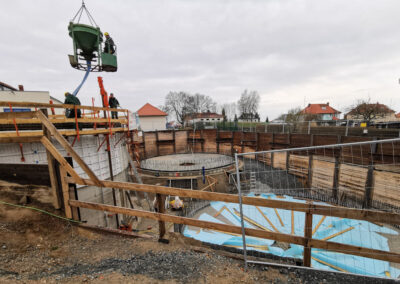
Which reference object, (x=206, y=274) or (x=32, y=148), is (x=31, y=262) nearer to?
(x=206, y=274)

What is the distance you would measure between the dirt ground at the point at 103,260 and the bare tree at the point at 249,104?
64930 mm

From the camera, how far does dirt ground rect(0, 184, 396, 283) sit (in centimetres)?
255

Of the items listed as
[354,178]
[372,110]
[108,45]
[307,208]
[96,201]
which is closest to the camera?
[307,208]

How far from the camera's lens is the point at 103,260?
2961 mm

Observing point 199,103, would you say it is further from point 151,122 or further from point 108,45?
point 108,45

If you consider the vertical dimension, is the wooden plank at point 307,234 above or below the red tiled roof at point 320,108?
below

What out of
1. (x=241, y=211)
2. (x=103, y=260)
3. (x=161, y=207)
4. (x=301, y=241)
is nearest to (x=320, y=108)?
(x=301, y=241)

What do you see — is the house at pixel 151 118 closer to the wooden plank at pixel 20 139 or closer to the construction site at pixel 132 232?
the construction site at pixel 132 232

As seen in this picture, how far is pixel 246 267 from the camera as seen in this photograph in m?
2.72

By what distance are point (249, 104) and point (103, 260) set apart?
6655 centimetres

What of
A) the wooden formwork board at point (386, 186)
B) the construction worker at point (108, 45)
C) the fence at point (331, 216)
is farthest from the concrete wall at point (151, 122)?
the wooden formwork board at point (386, 186)

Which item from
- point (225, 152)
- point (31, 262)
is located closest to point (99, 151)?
point (31, 262)

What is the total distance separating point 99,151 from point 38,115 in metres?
4.47

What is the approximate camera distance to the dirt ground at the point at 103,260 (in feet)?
8.36
